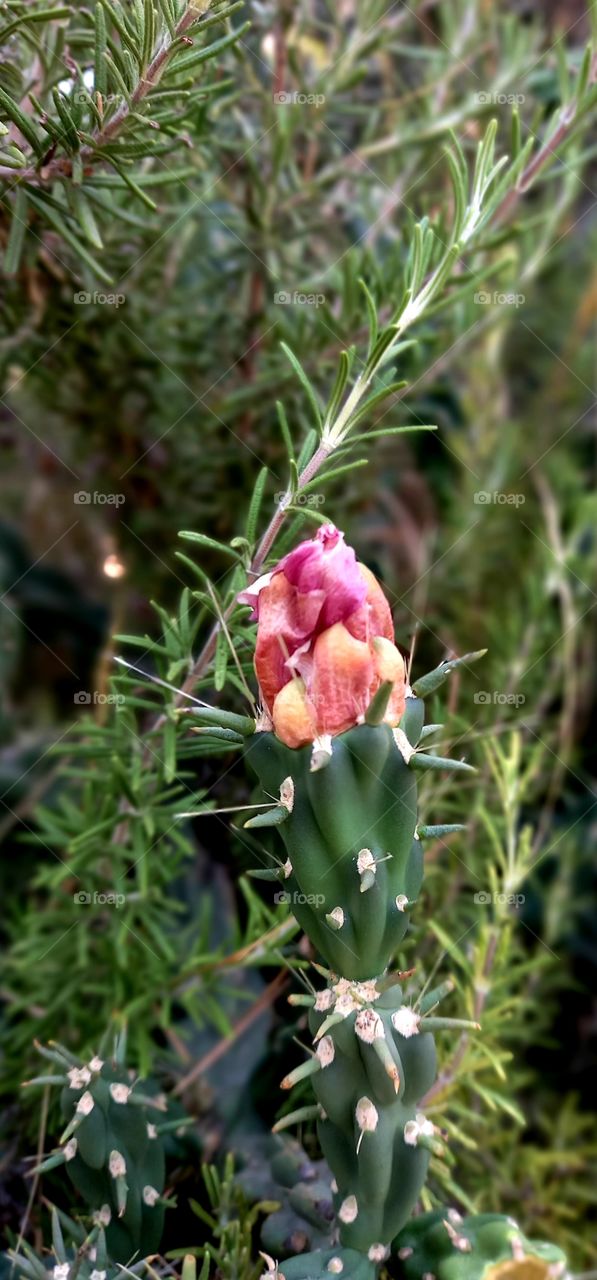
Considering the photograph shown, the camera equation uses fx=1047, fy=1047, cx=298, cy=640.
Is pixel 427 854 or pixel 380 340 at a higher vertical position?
pixel 380 340

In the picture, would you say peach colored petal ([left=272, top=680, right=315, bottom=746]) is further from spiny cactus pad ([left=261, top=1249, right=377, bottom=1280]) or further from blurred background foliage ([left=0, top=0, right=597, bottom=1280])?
spiny cactus pad ([left=261, top=1249, right=377, bottom=1280])

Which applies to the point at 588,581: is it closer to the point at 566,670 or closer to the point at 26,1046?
the point at 566,670

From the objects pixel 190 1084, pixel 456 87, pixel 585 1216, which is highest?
pixel 456 87

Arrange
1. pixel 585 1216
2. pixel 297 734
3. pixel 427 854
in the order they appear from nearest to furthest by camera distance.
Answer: pixel 297 734
pixel 427 854
pixel 585 1216

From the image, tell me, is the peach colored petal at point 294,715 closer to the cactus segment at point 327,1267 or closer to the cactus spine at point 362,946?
the cactus spine at point 362,946

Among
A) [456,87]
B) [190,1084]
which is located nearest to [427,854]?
[190,1084]

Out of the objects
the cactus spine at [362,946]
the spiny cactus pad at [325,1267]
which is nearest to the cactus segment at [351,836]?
the cactus spine at [362,946]

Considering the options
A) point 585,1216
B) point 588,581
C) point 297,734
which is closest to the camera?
point 297,734

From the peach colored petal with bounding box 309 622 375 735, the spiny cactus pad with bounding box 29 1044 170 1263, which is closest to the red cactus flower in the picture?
the peach colored petal with bounding box 309 622 375 735
